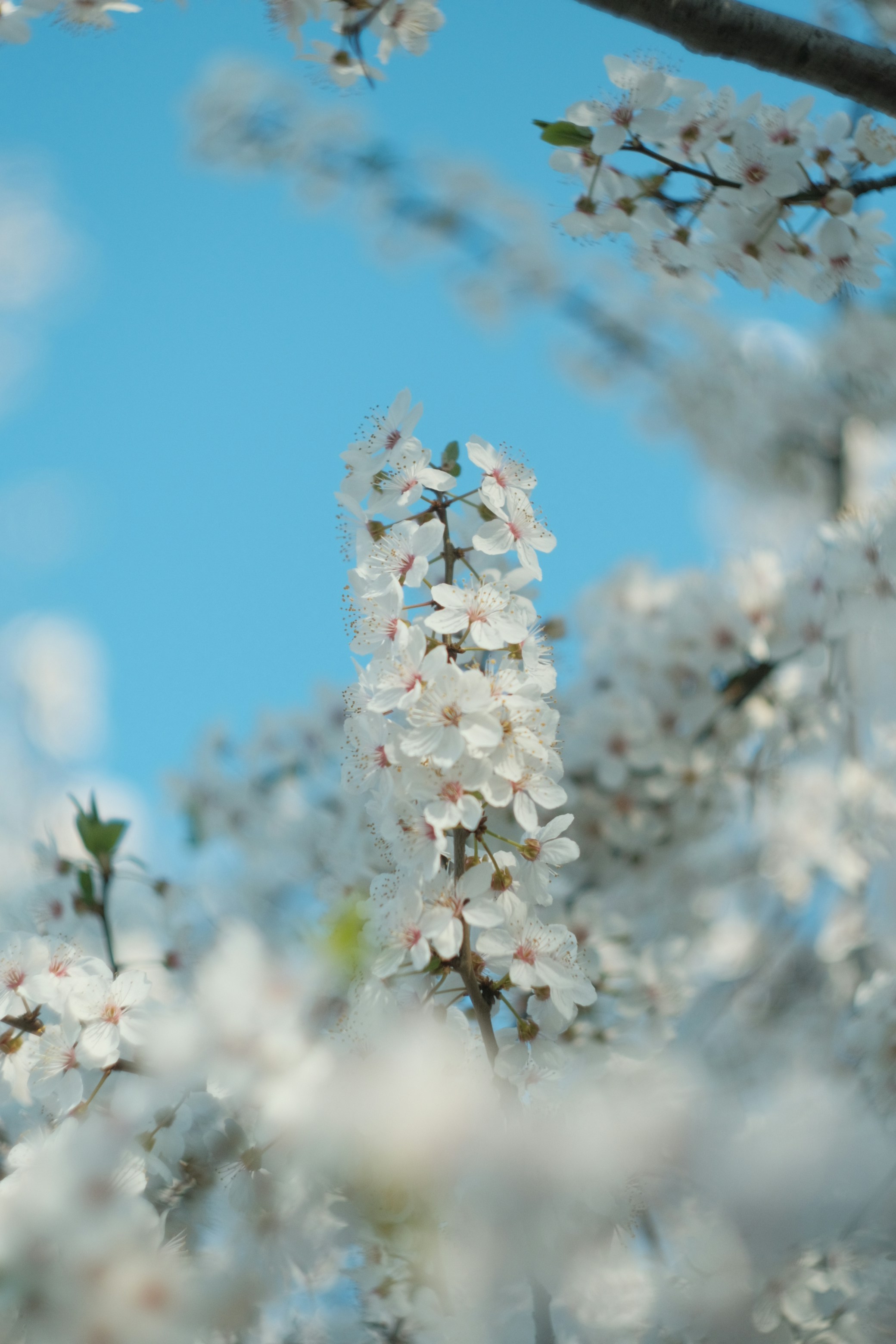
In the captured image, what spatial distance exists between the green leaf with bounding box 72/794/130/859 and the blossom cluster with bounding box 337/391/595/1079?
56cm

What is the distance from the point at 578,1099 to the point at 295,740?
1.96 metres

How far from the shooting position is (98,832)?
4.08 feet

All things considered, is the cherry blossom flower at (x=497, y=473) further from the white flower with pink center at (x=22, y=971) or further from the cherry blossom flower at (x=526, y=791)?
the white flower with pink center at (x=22, y=971)

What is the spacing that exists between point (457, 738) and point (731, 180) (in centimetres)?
88

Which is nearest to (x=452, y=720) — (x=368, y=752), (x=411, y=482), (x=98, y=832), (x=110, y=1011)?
(x=368, y=752)

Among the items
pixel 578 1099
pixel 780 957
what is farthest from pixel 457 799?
pixel 780 957

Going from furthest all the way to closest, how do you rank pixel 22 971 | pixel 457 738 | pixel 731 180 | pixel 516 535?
pixel 731 180, pixel 22 971, pixel 516 535, pixel 457 738

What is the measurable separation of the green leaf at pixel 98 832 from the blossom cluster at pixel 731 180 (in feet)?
3.18

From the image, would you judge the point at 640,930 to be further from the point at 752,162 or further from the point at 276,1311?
the point at 752,162

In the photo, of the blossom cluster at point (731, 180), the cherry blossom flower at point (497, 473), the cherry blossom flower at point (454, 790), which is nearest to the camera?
the cherry blossom flower at point (454, 790)

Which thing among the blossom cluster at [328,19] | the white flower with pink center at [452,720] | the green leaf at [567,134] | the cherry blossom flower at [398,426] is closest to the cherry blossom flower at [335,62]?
the blossom cluster at [328,19]

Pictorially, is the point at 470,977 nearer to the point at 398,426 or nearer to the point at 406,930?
the point at 406,930

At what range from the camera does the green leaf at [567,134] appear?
118cm

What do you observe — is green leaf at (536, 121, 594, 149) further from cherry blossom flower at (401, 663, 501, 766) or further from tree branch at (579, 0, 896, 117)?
cherry blossom flower at (401, 663, 501, 766)
